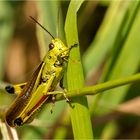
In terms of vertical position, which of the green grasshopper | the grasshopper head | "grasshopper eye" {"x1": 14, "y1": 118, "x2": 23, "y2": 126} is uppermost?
the grasshopper head

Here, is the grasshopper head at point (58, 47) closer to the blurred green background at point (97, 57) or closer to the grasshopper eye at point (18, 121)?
the blurred green background at point (97, 57)

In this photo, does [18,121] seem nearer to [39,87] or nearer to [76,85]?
[39,87]

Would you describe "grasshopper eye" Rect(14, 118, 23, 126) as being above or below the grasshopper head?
below

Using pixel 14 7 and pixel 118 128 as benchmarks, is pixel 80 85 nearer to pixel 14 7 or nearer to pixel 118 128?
pixel 118 128

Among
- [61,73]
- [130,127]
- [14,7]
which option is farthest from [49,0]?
[130,127]

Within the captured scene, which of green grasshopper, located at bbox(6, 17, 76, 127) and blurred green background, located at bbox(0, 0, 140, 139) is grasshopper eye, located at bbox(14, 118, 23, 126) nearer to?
green grasshopper, located at bbox(6, 17, 76, 127)

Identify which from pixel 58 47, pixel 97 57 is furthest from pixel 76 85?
pixel 97 57

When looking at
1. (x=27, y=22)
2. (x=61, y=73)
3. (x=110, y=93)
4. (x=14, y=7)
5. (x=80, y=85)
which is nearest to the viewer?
(x=80, y=85)

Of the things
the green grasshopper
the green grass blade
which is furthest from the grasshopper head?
the green grass blade

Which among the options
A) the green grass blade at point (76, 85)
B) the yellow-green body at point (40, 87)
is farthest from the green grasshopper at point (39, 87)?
the green grass blade at point (76, 85)
